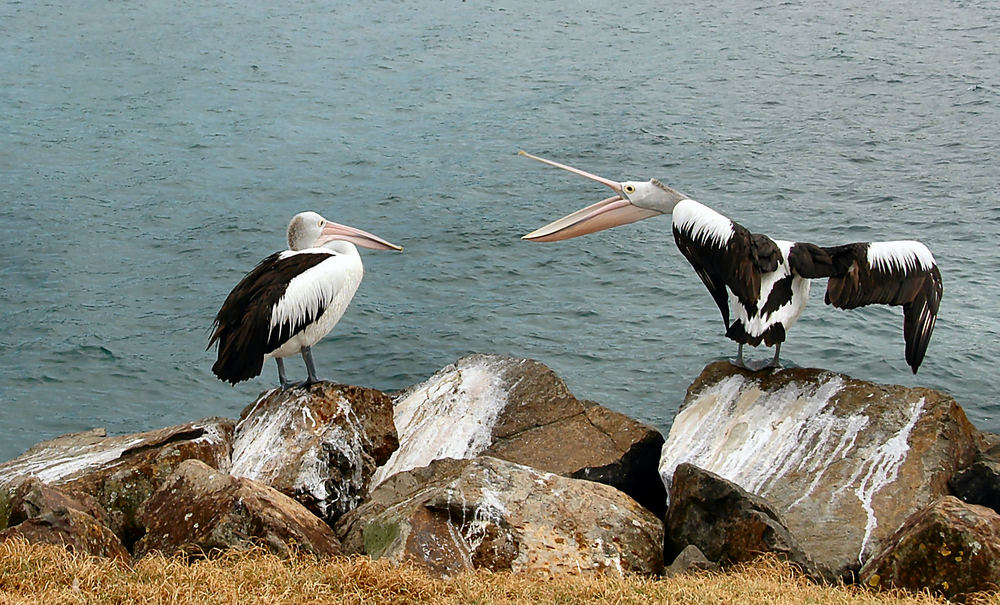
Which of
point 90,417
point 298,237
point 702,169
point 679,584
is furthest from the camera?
point 702,169

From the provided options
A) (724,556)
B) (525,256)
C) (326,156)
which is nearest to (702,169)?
(525,256)

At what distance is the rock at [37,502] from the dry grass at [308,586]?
459 mm

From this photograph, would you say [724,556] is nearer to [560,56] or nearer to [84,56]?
[560,56]

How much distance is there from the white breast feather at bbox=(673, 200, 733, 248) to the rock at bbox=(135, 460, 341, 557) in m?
3.21

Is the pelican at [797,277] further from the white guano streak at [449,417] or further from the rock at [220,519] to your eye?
the rock at [220,519]

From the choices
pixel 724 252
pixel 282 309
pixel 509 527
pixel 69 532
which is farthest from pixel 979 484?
pixel 69 532

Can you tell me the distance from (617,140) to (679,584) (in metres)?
11.4

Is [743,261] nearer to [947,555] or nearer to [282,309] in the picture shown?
[947,555]

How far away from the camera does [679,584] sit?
4.70 meters

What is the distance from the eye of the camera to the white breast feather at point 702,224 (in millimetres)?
7207

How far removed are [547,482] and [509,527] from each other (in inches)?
16.6

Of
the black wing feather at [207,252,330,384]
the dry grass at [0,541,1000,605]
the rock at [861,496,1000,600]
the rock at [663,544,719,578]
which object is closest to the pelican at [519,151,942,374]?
the rock at [663,544,719,578]

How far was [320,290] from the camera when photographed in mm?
6941

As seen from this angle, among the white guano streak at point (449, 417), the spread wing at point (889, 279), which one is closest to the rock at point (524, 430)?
the white guano streak at point (449, 417)
